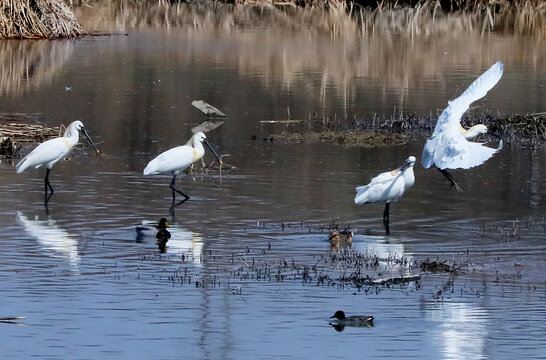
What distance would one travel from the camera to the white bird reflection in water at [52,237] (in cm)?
1153

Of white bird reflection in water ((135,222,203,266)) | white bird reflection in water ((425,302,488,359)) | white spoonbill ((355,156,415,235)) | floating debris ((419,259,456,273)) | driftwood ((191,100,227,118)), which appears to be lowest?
white bird reflection in water ((425,302,488,359))

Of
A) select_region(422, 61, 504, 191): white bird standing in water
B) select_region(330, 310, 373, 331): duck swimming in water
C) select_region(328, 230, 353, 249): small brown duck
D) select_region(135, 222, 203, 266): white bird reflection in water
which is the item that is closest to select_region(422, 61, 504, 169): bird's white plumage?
select_region(422, 61, 504, 191): white bird standing in water

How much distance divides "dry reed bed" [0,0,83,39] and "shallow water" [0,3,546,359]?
8810mm

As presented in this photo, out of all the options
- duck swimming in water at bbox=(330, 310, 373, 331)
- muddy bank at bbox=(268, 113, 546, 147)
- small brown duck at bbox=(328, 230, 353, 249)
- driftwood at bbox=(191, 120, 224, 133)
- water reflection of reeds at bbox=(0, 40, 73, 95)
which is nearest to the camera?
duck swimming in water at bbox=(330, 310, 373, 331)

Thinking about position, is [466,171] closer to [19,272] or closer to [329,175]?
[329,175]

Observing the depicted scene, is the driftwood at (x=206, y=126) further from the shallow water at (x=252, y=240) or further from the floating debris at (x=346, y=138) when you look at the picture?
the floating debris at (x=346, y=138)

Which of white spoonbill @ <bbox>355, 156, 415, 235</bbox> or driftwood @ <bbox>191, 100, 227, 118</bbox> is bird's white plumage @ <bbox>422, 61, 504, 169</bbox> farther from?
driftwood @ <bbox>191, 100, 227, 118</bbox>

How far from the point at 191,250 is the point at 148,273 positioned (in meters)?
1.06

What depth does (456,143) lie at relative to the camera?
43.6ft

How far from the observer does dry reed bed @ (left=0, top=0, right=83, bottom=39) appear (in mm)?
33812

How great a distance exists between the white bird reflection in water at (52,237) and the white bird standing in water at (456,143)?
12.9 ft

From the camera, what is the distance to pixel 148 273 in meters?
10.8

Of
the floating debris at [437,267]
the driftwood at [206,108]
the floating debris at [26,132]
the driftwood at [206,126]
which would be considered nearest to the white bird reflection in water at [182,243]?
the floating debris at [437,267]

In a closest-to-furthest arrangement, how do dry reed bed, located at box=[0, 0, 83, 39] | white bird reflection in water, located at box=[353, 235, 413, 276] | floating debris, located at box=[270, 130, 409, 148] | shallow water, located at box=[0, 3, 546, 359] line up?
shallow water, located at box=[0, 3, 546, 359], white bird reflection in water, located at box=[353, 235, 413, 276], floating debris, located at box=[270, 130, 409, 148], dry reed bed, located at box=[0, 0, 83, 39]
